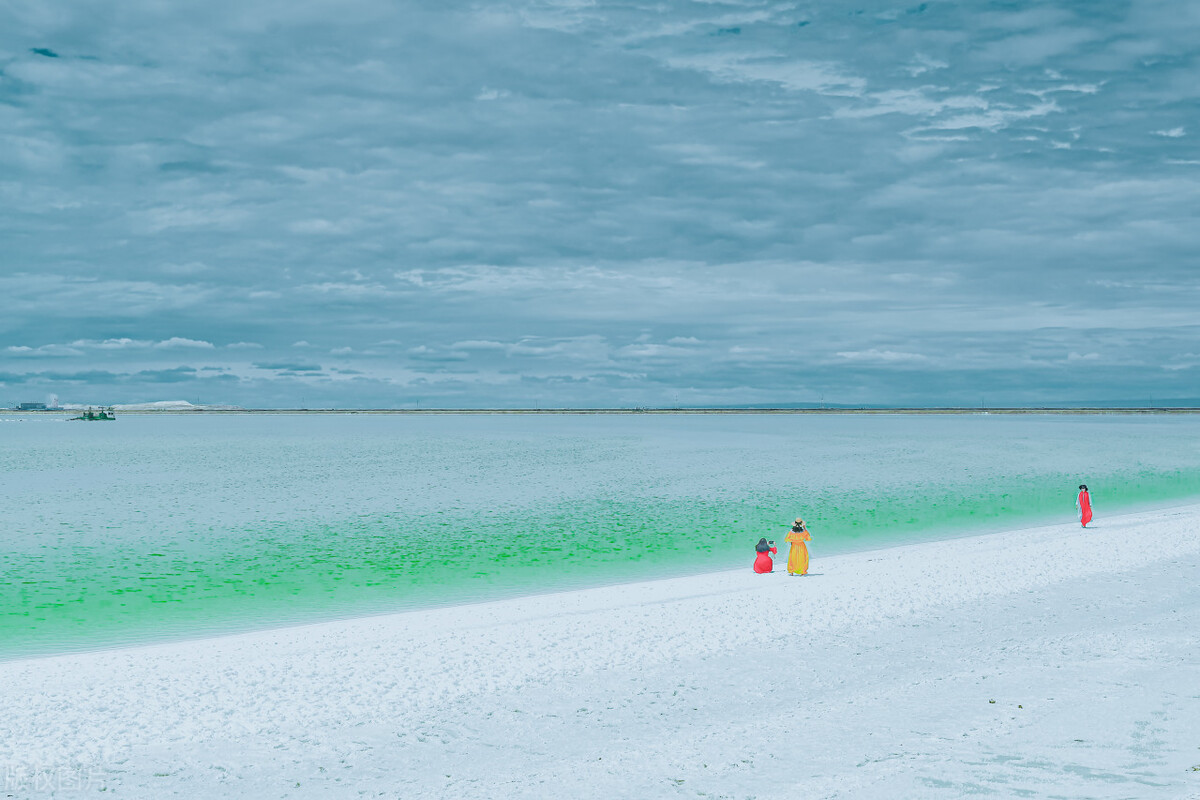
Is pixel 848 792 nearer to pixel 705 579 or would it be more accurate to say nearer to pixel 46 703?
pixel 46 703

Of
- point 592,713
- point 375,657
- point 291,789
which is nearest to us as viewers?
point 291,789

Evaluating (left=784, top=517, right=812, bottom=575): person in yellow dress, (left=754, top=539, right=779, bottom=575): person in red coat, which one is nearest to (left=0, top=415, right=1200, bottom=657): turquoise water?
(left=754, top=539, right=779, bottom=575): person in red coat

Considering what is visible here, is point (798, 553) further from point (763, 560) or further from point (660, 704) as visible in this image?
point (660, 704)

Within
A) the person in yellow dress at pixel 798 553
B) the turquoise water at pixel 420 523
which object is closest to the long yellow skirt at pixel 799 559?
the person in yellow dress at pixel 798 553

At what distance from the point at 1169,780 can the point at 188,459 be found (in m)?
101

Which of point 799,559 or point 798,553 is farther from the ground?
point 798,553

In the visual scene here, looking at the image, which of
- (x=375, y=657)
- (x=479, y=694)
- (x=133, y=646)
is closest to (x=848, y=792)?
(x=479, y=694)

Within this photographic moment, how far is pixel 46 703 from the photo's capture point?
502 inches

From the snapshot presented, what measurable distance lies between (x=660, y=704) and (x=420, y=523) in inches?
1143

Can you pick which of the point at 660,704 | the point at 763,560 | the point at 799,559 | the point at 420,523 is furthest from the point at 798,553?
the point at 420,523

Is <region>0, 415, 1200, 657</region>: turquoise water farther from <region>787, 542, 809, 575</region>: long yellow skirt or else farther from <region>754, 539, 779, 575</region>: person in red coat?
<region>787, 542, 809, 575</region>: long yellow skirt

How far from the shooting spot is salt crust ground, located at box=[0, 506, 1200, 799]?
9.63 m

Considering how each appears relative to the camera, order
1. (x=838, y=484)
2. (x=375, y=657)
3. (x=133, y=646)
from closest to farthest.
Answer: (x=375, y=657), (x=133, y=646), (x=838, y=484)

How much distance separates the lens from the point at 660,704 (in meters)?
12.3
